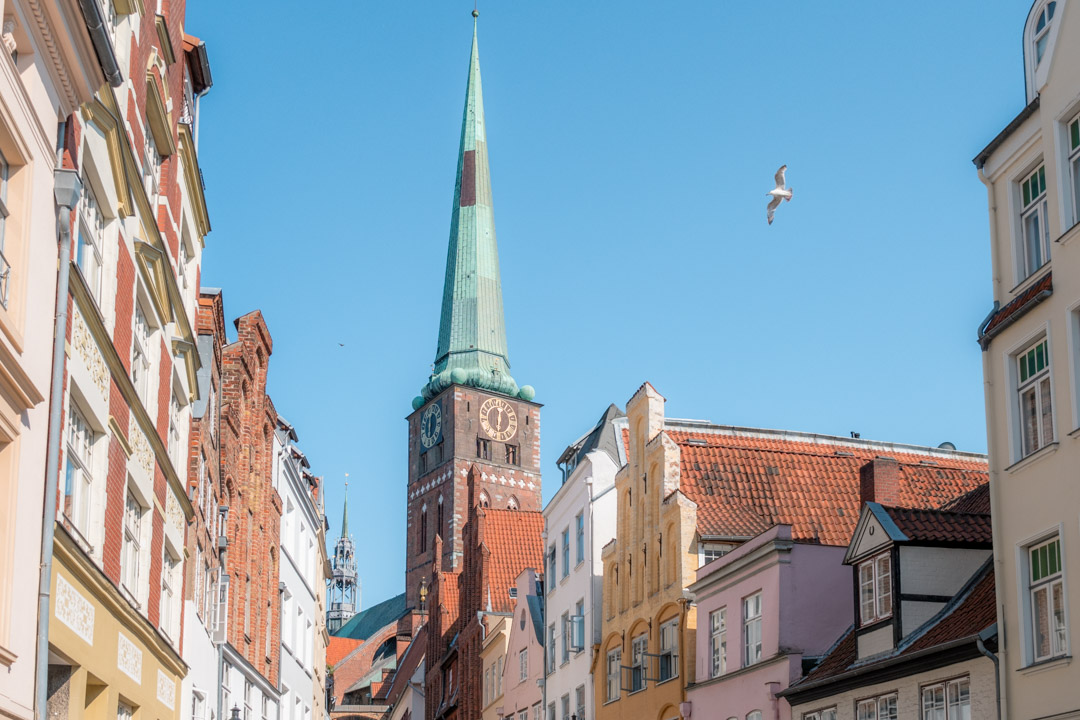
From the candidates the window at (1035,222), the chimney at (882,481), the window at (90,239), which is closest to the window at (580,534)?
the chimney at (882,481)

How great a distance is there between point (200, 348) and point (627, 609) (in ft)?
48.5

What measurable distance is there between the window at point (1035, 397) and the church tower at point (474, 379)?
419ft

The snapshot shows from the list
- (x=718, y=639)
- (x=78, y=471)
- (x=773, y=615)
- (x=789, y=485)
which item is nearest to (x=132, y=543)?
(x=78, y=471)

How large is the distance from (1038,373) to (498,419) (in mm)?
131278

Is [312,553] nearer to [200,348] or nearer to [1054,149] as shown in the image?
[200,348]

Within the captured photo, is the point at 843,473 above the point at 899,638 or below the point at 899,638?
above

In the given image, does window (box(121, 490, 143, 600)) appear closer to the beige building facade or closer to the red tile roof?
the beige building facade

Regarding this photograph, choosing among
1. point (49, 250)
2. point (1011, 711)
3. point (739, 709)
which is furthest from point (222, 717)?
point (49, 250)

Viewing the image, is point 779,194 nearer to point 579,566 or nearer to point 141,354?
point 141,354

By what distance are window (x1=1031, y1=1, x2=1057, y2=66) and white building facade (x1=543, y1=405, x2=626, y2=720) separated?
2332cm

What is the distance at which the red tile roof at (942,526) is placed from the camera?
2656 centimetres

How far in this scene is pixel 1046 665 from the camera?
20.3 meters

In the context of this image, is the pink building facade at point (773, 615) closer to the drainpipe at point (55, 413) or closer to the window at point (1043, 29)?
the window at point (1043, 29)

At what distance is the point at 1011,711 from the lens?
21.3m
